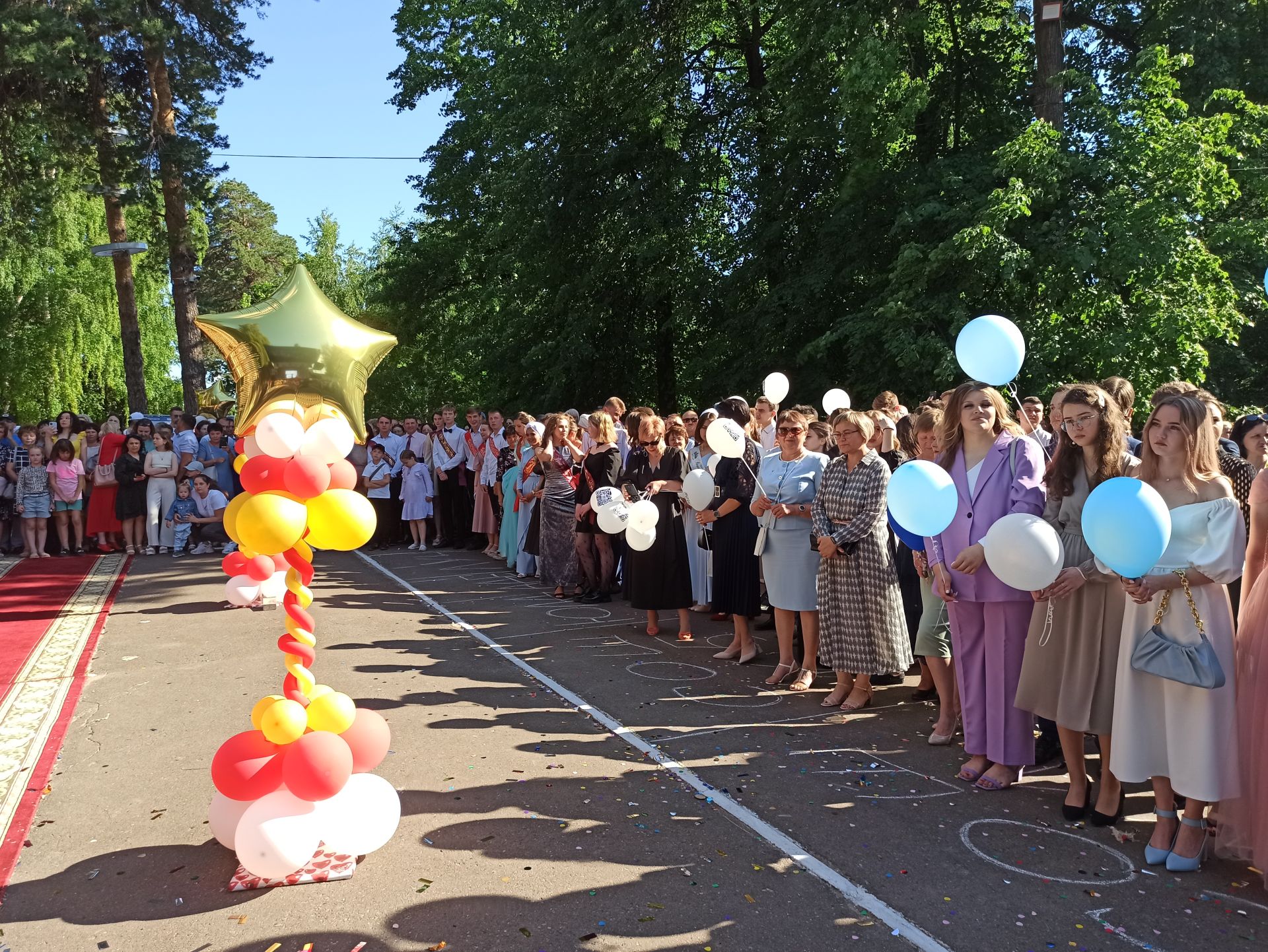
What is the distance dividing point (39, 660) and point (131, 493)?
27.0 ft

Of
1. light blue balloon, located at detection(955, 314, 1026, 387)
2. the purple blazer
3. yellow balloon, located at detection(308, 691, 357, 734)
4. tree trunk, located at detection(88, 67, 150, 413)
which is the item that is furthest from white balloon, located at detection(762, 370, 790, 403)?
tree trunk, located at detection(88, 67, 150, 413)

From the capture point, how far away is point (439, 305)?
1102 inches

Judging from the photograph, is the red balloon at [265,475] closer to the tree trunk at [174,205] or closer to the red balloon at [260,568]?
the red balloon at [260,568]

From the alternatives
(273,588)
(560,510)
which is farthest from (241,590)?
(560,510)

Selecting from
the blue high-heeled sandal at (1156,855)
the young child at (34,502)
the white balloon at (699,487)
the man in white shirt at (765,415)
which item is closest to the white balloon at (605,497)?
the white balloon at (699,487)

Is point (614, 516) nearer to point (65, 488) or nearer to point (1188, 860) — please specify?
point (1188, 860)

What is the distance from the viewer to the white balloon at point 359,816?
14.3 feet

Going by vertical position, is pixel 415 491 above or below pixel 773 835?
above

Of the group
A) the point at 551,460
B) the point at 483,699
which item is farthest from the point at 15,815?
the point at 551,460

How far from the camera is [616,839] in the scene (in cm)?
469

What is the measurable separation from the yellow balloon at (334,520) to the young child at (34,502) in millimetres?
13438

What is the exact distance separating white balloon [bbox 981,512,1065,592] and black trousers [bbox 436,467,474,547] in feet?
43.9

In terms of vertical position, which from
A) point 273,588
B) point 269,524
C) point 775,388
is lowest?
point 273,588

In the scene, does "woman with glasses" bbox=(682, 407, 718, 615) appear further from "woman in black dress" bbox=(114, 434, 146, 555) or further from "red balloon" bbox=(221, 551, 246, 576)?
"woman in black dress" bbox=(114, 434, 146, 555)
